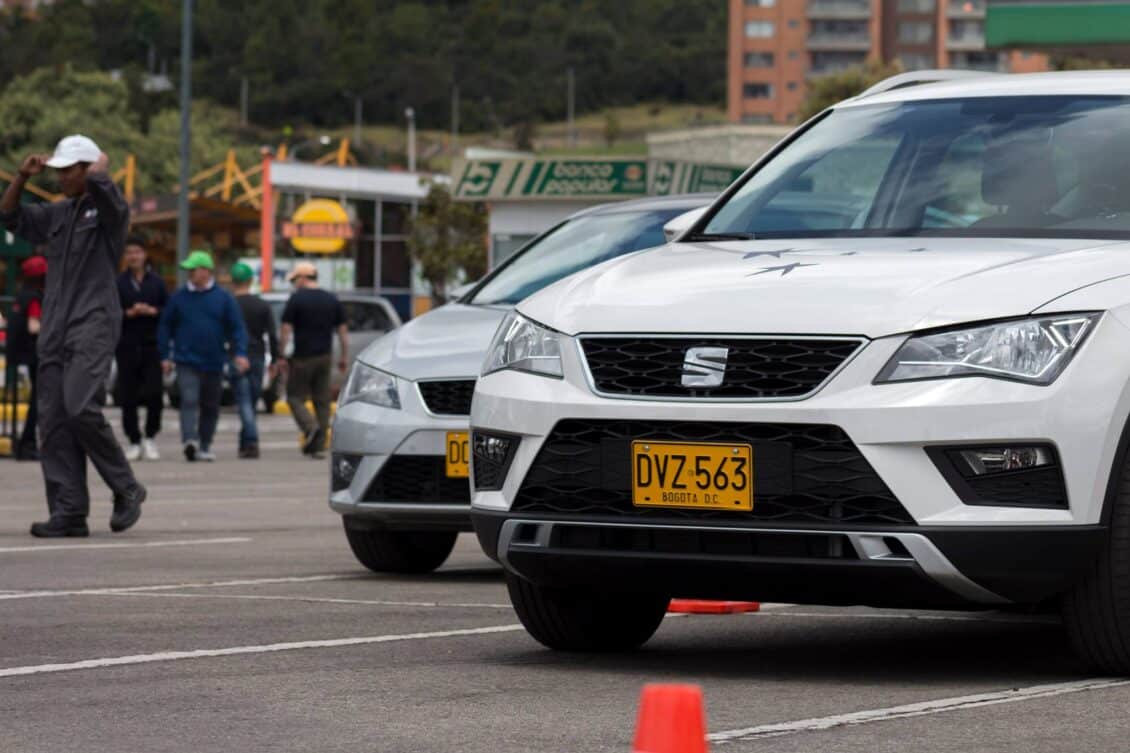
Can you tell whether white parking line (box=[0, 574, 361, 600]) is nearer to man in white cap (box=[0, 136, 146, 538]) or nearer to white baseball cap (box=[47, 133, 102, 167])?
man in white cap (box=[0, 136, 146, 538])

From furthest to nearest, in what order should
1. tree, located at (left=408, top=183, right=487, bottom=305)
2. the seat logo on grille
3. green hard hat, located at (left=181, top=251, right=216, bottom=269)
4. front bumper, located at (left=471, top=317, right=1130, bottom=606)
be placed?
1. tree, located at (left=408, top=183, right=487, bottom=305)
2. green hard hat, located at (left=181, top=251, right=216, bottom=269)
3. the seat logo on grille
4. front bumper, located at (left=471, top=317, right=1130, bottom=606)

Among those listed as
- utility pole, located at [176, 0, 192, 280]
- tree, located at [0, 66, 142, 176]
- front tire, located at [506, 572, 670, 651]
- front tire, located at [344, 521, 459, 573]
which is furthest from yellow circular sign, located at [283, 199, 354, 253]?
tree, located at [0, 66, 142, 176]

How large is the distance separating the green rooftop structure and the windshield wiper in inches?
821

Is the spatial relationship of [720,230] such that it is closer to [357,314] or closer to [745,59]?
[357,314]

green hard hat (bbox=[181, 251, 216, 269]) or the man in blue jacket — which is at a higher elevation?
green hard hat (bbox=[181, 251, 216, 269])

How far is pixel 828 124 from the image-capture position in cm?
820

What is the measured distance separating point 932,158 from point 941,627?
1.62m

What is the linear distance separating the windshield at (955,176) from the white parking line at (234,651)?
1531 millimetres

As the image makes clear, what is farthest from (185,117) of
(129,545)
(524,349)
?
(524,349)

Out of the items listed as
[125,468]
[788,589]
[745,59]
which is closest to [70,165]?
[125,468]

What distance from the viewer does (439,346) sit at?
10242mm

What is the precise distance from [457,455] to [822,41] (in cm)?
18110

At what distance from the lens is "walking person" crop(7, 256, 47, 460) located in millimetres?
21078

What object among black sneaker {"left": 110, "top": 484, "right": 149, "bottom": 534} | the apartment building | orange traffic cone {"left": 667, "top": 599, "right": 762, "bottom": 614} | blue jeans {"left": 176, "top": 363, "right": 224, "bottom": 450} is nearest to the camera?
orange traffic cone {"left": 667, "top": 599, "right": 762, "bottom": 614}
